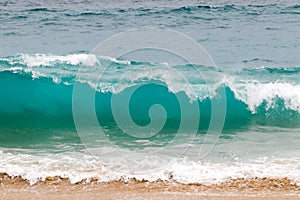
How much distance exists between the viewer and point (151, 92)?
11.0 m

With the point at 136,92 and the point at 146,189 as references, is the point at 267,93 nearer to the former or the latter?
the point at 136,92

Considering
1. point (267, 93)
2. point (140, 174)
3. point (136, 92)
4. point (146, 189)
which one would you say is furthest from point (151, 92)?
point (146, 189)

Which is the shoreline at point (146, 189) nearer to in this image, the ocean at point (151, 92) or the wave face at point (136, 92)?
the ocean at point (151, 92)

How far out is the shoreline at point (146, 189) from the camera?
5625mm

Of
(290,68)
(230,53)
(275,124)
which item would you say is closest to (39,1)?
(230,53)

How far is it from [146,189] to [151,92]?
5255 mm

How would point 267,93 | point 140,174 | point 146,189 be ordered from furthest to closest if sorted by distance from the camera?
point 267,93
point 140,174
point 146,189

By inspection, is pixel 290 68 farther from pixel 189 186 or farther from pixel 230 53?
pixel 189 186

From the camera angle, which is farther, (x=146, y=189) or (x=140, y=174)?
(x=140, y=174)

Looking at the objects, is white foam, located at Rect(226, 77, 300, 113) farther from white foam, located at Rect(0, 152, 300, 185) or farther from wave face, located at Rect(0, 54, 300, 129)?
white foam, located at Rect(0, 152, 300, 185)

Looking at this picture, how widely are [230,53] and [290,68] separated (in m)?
1.72

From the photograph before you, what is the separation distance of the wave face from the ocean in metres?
0.02

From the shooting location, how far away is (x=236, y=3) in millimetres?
17844

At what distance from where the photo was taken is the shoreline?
562 centimetres
